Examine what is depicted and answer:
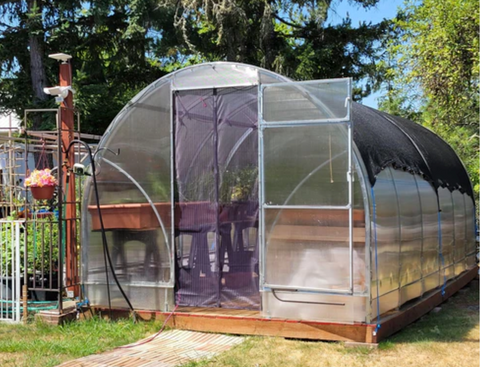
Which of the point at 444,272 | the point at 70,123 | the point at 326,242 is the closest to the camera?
the point at 326,242

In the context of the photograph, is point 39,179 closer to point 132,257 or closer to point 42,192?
point 42,192

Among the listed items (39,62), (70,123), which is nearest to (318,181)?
(70,123)

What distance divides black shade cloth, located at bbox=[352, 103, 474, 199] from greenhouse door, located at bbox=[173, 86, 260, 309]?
1260 millimetres

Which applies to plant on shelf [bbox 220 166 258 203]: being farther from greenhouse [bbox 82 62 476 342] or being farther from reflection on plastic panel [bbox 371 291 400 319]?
reflection on plastic panel [bbox 371 291 400 319]

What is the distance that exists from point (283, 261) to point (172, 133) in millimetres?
2031

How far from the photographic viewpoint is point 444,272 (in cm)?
893

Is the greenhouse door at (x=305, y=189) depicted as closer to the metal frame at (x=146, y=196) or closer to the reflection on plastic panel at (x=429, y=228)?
the metal frame at (x=146, y=196)

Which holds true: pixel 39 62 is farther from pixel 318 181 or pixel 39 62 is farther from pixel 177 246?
pixel 318 181

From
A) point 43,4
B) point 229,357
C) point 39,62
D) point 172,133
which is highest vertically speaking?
point 43,4

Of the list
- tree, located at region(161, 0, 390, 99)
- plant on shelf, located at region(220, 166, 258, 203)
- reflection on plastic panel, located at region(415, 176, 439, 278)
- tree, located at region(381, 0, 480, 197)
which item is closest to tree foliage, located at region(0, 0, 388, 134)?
tree, located at region(161, 0, 390, 99)

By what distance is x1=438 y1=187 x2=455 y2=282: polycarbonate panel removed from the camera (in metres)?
8.95

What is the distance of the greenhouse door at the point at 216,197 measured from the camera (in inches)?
270

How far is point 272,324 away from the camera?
6.42 metres

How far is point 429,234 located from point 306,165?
2642 mm
